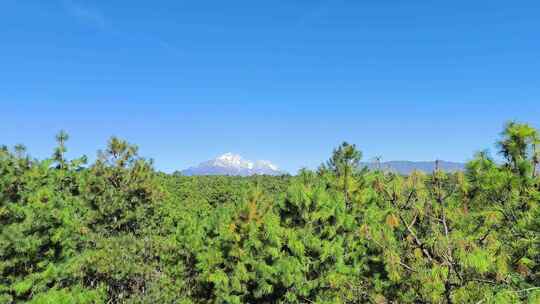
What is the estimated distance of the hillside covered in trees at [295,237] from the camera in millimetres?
7059

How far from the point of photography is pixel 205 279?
18547 millimetres

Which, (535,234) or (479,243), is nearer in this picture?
(535,234)

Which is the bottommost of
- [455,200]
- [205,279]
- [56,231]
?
[205,279]

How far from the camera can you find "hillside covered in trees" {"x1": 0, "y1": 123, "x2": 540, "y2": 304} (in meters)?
7.06

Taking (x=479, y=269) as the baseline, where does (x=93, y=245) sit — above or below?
below

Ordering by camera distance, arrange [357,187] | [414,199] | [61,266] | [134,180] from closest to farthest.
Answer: [414,199]
[61,266]
[357,187]
[134,180]

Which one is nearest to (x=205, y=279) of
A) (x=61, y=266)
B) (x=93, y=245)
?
(x=61, y=266)

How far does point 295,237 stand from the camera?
17000 mm

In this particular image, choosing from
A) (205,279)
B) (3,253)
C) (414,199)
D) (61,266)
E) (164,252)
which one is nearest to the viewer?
(414,199)

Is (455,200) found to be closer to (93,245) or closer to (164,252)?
(164,252)

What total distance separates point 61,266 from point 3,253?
1.81 metres

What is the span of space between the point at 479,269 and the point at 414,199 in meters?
A: 1.65

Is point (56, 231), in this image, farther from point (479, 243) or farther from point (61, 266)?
point (479, 243)

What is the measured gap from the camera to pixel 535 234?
21.8ft
